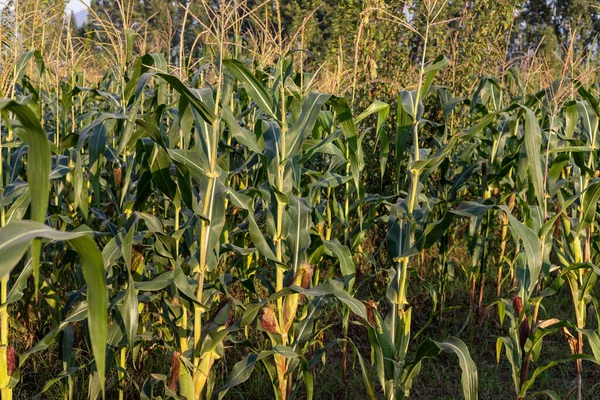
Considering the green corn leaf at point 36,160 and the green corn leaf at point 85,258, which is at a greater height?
the green corn leaf at point 36,160

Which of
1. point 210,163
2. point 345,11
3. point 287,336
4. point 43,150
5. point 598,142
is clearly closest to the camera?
point 43,150

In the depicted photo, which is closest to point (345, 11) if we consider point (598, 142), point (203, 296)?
point (598, 142)

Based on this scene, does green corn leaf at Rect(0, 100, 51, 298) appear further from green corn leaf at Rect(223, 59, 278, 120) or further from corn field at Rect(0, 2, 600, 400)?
green corn leaf at Rect(223, 59, 278, 120)

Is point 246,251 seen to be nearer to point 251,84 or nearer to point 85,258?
point 251,84

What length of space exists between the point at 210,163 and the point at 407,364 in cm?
149

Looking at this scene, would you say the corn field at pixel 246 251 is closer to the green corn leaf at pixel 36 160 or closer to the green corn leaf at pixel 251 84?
the green corn leaf at pixel 251 84

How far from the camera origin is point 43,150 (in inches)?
53.7

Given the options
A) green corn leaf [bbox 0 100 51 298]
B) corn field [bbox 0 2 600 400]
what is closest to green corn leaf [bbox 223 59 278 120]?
corn field [bbox 0 2 600 400]

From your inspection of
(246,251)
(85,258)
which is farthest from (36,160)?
(246,251)

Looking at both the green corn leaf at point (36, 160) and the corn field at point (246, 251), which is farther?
the corn field at point (246, 251)

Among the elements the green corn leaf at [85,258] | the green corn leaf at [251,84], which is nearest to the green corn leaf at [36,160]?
the green corn leaf at [85,258]

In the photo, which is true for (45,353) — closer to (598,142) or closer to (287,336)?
(287,336)

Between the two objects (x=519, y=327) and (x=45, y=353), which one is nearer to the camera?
(x=519, y=327)

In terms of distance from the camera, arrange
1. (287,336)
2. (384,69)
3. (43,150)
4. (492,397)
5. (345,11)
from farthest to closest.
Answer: (345,11) → (384,69) → (492,397) → (287,336) → (43,150)
